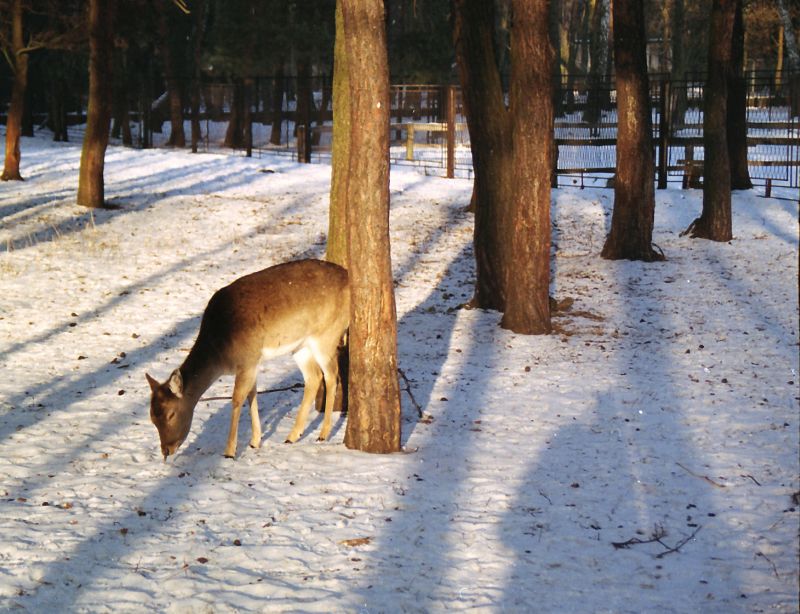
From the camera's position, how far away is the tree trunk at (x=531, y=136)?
13781 millimetres

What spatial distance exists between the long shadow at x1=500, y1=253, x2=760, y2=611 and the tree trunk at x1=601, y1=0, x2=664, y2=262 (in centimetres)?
699

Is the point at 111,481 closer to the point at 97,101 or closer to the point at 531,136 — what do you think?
the point at 531,136

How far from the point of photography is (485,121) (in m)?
15.2

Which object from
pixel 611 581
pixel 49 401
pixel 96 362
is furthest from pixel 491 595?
pixel 96 362

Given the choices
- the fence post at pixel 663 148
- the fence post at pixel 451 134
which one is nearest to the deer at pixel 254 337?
the fence post at pixel 663 148

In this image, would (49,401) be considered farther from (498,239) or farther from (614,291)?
(614,291)

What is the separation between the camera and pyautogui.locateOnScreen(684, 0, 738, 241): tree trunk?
20.2 metres

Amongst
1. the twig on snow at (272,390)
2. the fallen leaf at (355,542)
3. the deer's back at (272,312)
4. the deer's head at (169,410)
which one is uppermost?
the deer's back at (272,312)

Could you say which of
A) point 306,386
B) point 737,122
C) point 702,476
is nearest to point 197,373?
point 306,386

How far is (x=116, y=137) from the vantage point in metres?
48.4

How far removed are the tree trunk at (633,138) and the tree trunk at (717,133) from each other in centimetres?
191

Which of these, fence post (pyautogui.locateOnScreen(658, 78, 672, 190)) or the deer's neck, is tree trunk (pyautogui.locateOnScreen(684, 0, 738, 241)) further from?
the deer's neck

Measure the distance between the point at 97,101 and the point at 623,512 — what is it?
17848mm

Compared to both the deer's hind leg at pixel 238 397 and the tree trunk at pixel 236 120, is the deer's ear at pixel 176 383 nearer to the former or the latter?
the deer's hind leg at pixel 238 397
